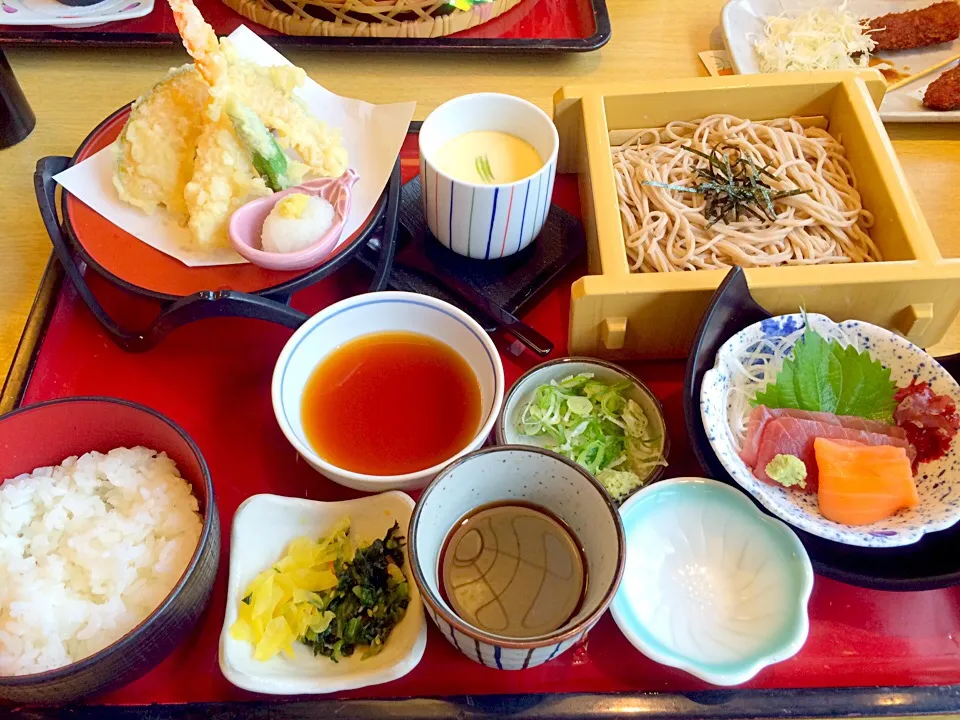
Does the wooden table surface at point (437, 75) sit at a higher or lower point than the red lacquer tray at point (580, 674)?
higher

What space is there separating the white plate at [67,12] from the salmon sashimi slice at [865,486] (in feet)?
7.37

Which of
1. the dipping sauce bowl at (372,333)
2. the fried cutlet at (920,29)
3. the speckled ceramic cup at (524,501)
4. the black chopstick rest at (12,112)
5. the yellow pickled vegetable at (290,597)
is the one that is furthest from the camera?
the fried cutlet at (920,29)

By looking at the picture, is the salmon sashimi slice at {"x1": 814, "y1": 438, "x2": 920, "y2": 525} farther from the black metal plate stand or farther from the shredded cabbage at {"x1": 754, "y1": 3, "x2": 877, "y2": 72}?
the shredded cabbage at {"x1": 754, "y1": 3, "x2": 877, "y2": 72}

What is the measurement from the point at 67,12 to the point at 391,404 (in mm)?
1717

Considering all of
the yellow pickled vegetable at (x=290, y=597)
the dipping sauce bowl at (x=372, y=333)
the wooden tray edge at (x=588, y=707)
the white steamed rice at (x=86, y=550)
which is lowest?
the wooden tray edge at (x=588, y=707)

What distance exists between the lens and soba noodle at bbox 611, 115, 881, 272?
1580 millimetres

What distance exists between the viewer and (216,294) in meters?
1.33

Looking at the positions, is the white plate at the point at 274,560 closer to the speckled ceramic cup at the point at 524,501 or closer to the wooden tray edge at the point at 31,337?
the speckled ceramic cup at the point at 524,501

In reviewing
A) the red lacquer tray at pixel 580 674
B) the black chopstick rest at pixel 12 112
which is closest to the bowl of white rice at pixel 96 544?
the red lacquer tray at pixel 580 674

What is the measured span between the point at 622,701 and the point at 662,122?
4.33 feet

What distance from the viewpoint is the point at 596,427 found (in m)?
1.38

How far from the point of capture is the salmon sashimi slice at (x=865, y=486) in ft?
3.94

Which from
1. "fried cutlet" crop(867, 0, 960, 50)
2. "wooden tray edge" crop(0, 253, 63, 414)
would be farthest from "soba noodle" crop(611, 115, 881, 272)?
"wooden tray edge" crop(0, 253, 63, 414)

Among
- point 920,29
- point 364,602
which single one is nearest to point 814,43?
point 920,29
